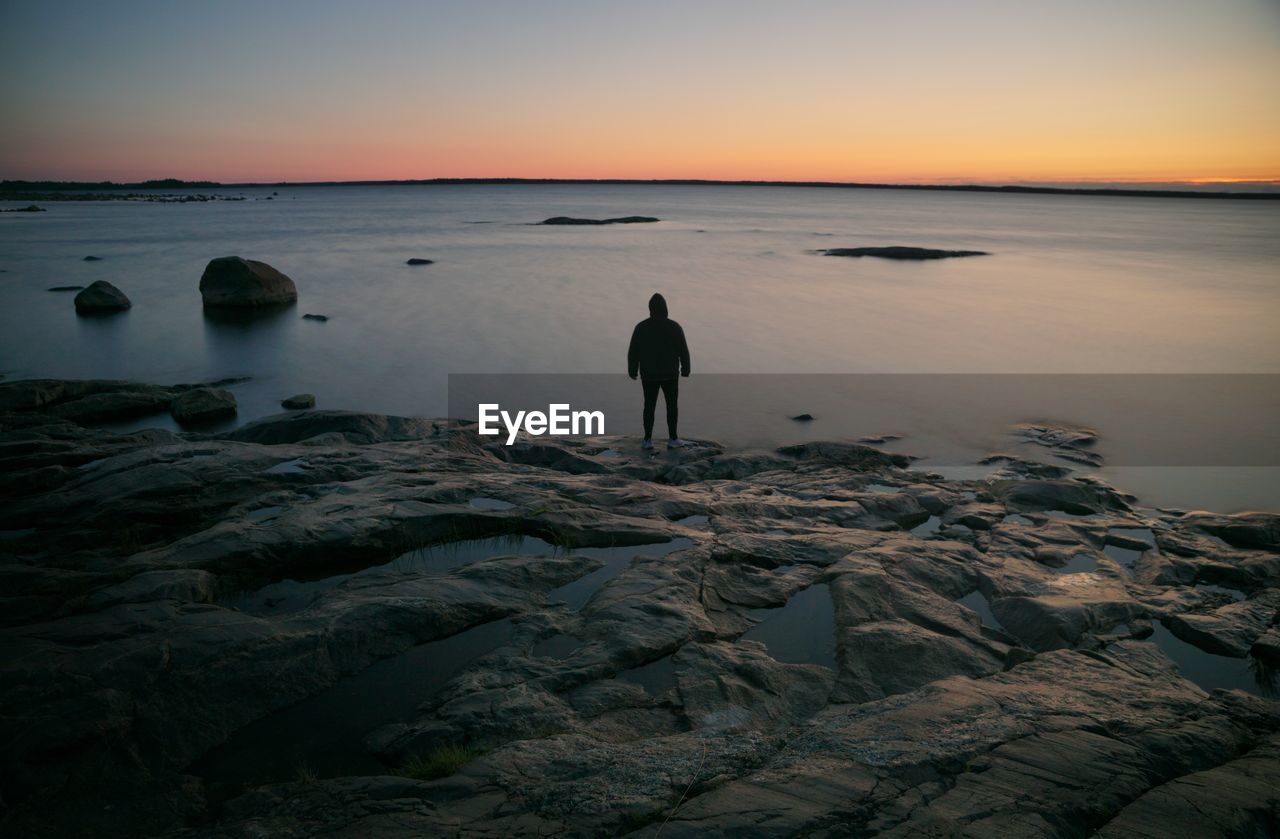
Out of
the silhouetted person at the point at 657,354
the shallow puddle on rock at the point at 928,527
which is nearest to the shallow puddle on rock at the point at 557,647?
the shallow puddle on rock at the point at 928,527

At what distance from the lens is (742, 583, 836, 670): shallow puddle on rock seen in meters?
5.77

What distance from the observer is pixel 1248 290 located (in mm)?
33281

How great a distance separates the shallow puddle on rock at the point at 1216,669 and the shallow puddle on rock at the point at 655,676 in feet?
13.1

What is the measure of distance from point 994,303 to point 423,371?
75.7ft

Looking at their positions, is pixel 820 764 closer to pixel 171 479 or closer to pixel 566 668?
pixel 566 668

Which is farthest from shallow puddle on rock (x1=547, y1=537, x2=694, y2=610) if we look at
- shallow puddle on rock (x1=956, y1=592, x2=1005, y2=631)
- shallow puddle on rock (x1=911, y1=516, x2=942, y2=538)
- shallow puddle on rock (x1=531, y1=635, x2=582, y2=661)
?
shallow puddle on rock (x1=911, y1=516, x2=942, y2=538)

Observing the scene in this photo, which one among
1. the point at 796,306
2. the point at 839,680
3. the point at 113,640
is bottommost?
the point at 839,680

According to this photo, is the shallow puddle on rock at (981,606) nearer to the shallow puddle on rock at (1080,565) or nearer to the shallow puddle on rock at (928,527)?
the shallow puddle on rock at (1080,565)

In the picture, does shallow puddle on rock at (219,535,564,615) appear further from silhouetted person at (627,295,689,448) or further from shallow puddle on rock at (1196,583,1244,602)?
shallow puddle on rock at (1196,583,1244,602)

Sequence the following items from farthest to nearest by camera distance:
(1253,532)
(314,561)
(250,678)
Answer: (1253,532) → (314,561) → (250,678)

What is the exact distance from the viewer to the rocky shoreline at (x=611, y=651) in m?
3.72

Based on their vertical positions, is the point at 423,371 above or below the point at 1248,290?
below

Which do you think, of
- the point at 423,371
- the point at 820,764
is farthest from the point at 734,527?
the point at 423,371

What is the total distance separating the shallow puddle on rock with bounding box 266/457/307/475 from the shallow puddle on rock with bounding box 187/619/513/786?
A: 179 inches
